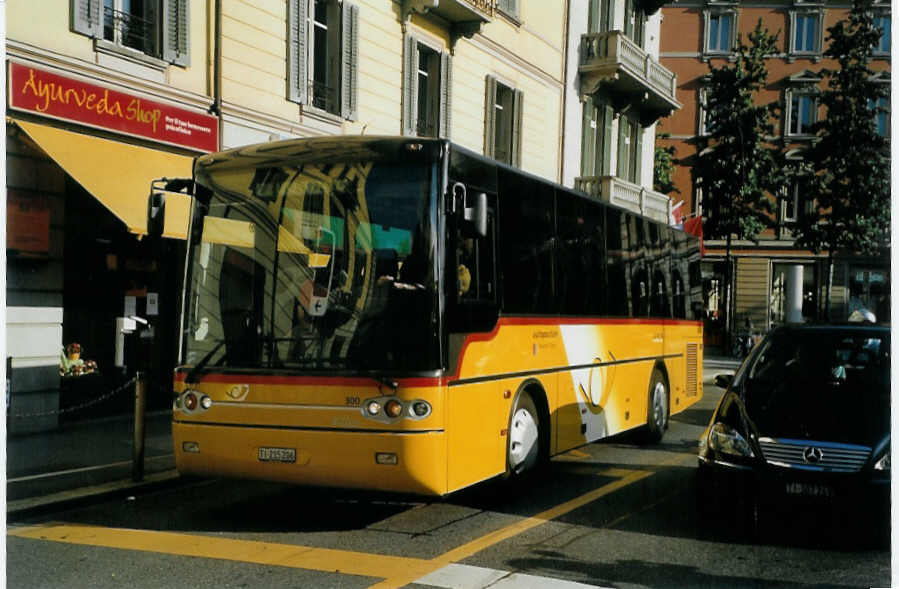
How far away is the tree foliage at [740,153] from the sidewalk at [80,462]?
20.5m

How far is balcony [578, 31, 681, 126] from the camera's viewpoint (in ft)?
79.3

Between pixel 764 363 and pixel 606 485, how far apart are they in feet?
6.14

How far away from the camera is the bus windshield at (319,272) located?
6758 mm

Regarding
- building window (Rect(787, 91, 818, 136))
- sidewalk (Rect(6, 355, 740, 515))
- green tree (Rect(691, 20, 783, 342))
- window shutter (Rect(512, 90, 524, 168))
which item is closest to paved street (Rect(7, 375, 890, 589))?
sidewalk (Rect(6, 355, 740, 515))

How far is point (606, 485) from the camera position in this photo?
876 centimetres

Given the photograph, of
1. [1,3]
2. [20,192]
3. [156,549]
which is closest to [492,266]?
[156,549]

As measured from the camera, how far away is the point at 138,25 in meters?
12.3

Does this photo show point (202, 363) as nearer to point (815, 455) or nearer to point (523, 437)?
point (523, 437)

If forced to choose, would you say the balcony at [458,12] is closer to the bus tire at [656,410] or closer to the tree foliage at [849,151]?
the tree foliage at [849,151]

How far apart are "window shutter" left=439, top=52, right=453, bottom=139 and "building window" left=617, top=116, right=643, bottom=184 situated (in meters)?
9.79

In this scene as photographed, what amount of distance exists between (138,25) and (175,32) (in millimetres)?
573

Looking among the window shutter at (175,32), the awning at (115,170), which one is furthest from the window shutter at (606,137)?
the awning at (115,170)

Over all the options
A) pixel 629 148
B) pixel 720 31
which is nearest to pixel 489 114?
pixel 629 148

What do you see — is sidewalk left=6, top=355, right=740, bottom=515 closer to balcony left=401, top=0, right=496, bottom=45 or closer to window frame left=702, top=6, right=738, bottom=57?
balcony left=401, top=0, right=496, bottom=45
